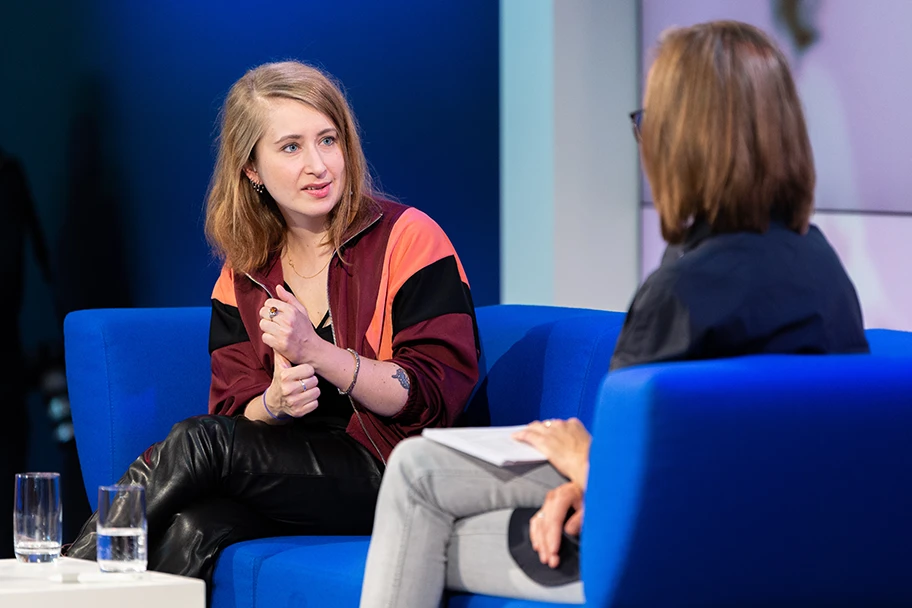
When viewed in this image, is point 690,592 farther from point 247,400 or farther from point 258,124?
point 258,124

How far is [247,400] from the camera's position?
291cm

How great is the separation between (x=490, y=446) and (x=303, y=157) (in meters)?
1.10

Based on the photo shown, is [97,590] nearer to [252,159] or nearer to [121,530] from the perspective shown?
[121,530]

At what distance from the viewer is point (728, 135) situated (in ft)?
6.06

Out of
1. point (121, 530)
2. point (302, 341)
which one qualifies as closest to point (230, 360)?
point (302, 341)

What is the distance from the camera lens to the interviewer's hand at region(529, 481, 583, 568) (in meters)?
1.95

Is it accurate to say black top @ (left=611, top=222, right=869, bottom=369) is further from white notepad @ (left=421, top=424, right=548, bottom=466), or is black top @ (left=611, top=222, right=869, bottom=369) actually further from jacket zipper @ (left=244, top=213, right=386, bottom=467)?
jacket zipper @ (left=244, top=213, right=386, bottom=467)

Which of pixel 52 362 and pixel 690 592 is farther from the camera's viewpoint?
pixel 52 362

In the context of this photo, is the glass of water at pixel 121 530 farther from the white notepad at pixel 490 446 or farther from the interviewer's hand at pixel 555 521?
the interviewer's hand at pixel 555 521

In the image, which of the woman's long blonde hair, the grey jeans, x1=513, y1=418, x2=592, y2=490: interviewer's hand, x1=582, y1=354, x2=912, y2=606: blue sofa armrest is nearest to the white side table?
the grey jeans

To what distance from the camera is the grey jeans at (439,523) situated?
6.63 feet

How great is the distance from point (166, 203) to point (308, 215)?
1488 millimetres

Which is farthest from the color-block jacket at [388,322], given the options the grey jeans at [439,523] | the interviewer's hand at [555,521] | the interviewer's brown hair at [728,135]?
the interviewer's brown hair at [728,135]

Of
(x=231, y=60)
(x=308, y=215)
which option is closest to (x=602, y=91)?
(x=231, y=60)
